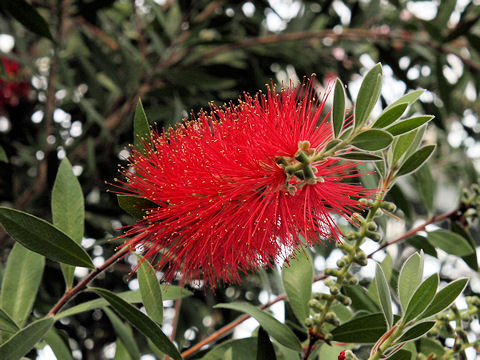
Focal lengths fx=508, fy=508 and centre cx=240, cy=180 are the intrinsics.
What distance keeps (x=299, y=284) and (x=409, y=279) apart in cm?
27

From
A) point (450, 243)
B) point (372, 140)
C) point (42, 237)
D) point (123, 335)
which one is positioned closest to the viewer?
point (372, 140)

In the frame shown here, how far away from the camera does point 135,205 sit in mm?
1073

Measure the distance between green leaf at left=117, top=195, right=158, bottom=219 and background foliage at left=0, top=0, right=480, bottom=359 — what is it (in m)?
0.77

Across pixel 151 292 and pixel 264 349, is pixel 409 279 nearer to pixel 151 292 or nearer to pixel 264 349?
pixel 264 349

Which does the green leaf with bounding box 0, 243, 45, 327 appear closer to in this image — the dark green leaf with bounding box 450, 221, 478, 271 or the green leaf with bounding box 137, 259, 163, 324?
the green leaf with bounding box 137, 259, 163, 324

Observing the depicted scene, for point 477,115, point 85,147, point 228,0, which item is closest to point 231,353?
point 85,147

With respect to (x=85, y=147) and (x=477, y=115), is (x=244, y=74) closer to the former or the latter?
Answer: (x=85, y=147)

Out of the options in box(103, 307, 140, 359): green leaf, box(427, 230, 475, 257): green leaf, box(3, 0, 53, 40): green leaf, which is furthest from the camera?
box(3, 0, 53, 40): green leaf

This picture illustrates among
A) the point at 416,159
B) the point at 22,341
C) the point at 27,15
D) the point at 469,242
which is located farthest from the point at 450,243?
the point at 27,15

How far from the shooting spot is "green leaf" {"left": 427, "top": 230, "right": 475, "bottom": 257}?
1.26m

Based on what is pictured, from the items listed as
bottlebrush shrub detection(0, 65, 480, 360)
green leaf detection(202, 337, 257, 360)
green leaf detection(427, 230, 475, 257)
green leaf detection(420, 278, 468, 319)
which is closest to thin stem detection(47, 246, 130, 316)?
bottlebrush shrub detection(0, 65, 480, 360)

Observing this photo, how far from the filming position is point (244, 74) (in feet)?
7.86

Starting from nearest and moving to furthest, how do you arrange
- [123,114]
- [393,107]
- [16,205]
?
[393,107] → [16,205] → [123,114]

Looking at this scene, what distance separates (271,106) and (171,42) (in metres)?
1.41
